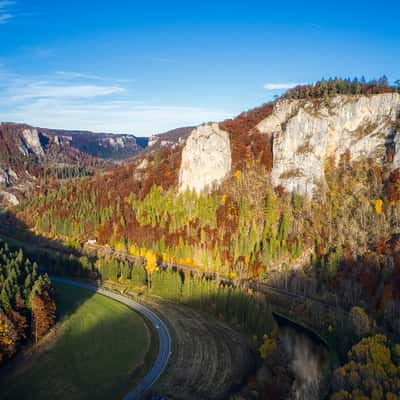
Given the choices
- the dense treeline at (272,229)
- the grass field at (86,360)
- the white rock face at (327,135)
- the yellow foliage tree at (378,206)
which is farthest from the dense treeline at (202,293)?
the white rock face at (327,135)

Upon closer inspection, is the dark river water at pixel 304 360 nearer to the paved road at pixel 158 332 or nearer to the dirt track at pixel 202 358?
the dirt track at pixel 202 358

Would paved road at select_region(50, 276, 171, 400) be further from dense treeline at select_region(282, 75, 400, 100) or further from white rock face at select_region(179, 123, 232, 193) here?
dense treeline at select_region(282, 75, 400, 100)

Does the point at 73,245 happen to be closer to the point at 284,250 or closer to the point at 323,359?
the point at 284,250

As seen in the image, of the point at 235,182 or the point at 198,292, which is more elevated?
the point at 235,182

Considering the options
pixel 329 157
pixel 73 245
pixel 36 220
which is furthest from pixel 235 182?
pixel 36 220

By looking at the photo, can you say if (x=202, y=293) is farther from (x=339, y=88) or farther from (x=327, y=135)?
(x=339, y=88)
